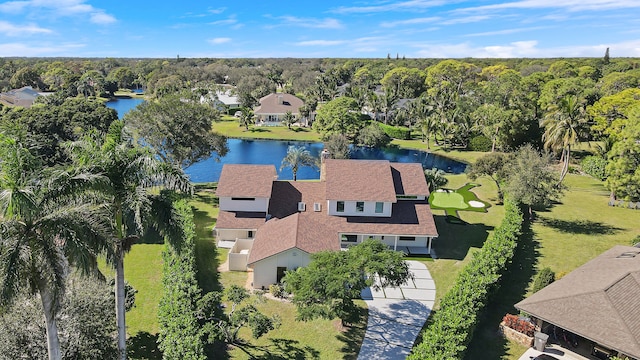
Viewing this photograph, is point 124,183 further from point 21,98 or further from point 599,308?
point 21,98

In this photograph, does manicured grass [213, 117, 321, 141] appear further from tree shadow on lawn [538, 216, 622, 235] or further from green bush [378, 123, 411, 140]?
tree shadow on lawn [538, 216, 622, 235]

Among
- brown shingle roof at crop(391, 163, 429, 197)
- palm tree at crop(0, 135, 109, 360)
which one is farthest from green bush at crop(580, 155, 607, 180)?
palm tree at crop(0, 135, 109, 360)

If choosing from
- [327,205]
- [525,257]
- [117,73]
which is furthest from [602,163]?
[117,73]

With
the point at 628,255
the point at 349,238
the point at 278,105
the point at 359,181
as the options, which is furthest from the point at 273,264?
the point at 278,105

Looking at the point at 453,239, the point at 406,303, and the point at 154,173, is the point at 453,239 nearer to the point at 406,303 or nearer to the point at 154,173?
the point at 406,303

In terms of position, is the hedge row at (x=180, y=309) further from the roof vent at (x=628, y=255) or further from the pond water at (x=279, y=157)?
the pond water at (x=279, y=157)

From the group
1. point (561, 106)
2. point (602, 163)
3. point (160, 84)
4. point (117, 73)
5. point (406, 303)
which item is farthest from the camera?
point (117, 73)

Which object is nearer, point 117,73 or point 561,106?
point 561,106
